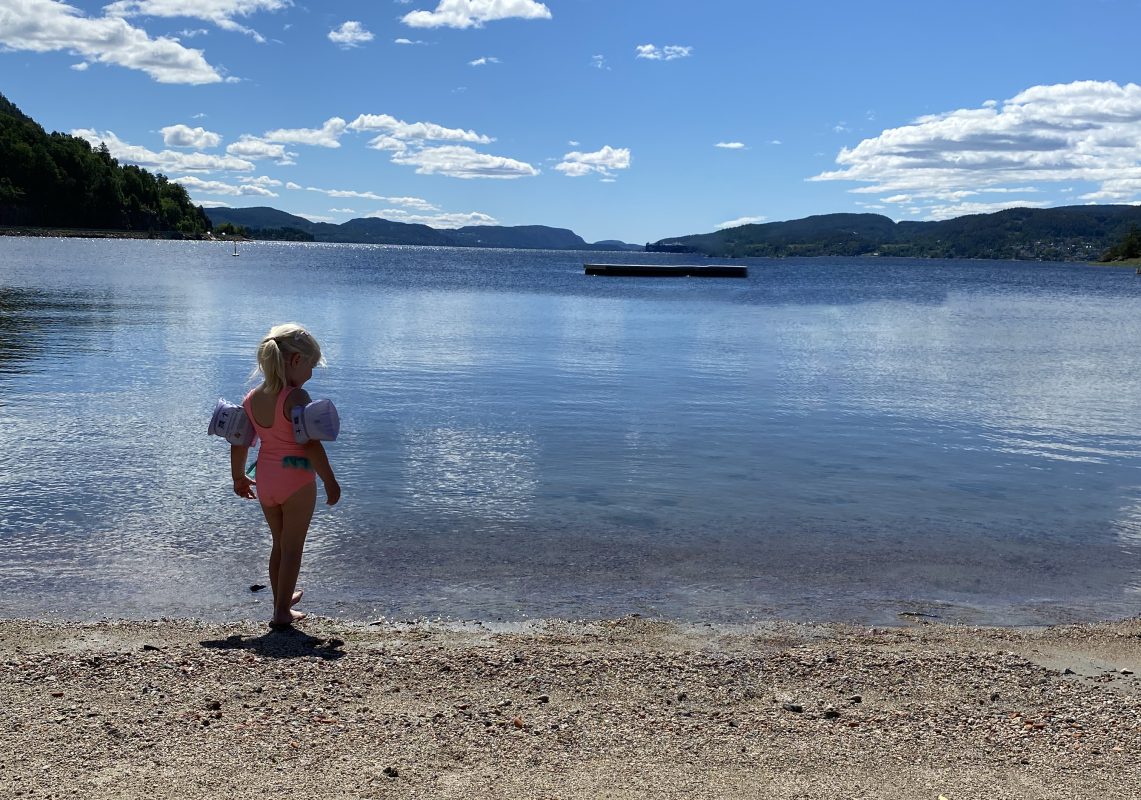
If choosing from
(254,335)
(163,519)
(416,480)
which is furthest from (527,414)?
(254,335)

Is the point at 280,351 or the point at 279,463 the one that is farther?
the point at 279,463

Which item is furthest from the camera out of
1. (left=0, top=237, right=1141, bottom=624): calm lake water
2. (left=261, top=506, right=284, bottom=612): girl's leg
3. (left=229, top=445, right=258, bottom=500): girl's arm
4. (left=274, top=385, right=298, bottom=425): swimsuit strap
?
(left=0, top=237, right=1141, bottom=624): calm lake water

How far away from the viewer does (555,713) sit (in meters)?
6.59

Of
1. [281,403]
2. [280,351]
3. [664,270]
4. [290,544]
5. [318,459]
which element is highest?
[664,270]

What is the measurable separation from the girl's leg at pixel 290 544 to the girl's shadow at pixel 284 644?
0.69 ft

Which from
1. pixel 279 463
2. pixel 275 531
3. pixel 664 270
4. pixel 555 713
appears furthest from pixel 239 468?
pixel 664 270

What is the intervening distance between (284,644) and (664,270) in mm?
121028

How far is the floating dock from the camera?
5032 inches

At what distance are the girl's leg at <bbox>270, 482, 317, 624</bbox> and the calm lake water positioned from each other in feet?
2.98

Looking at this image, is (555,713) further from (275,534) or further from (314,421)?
(275,534)

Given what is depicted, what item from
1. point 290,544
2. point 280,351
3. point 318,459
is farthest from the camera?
point 290,544

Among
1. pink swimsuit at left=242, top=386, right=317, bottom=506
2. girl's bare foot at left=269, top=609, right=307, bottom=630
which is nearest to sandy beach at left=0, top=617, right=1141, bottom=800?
girl's bare foot at left=269, top=609, right=307, bottom=630

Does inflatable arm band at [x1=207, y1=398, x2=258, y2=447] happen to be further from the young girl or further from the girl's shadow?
the girl's shadow

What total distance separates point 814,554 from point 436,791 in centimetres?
Answer: 699
